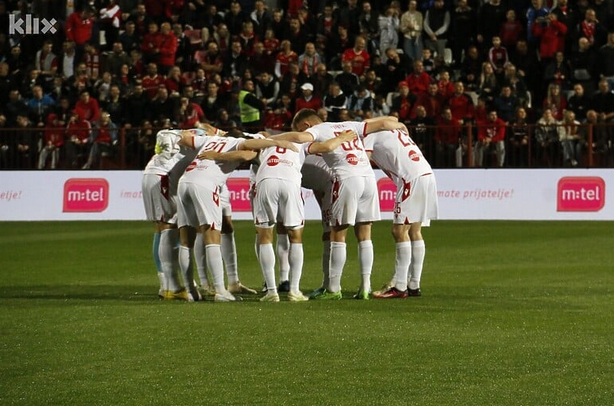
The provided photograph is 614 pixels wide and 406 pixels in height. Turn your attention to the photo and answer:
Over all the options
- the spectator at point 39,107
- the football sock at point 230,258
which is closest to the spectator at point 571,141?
the spectator at point 39,107

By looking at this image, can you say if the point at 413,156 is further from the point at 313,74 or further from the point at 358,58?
the point at 358,58

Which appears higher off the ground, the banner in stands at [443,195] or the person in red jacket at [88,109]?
the person in red jacket at [88,109]

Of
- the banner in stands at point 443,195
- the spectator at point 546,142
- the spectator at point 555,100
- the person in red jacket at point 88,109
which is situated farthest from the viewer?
the person in red jacket at point 88,109

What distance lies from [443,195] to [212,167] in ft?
44.1

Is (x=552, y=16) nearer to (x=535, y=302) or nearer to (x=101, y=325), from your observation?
(x=535, y=302)

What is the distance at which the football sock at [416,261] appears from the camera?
48.4 feet

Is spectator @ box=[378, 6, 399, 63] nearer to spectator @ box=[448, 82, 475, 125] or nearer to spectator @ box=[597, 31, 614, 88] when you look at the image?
spectator @ box=[448, 82, 475, 125]

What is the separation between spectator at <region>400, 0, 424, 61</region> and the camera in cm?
3069

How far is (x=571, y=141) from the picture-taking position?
27.0 metres

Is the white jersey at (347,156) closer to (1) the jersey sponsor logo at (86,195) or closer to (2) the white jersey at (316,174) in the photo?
(2) the white jersey at (316,174)

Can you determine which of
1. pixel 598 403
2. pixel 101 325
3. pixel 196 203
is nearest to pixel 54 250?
pixel 196 203

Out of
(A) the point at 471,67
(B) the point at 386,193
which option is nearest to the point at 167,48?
(A) the point at 471,67

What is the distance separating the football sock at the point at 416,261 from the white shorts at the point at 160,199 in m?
2.78

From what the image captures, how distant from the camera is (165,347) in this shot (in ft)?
35.1
